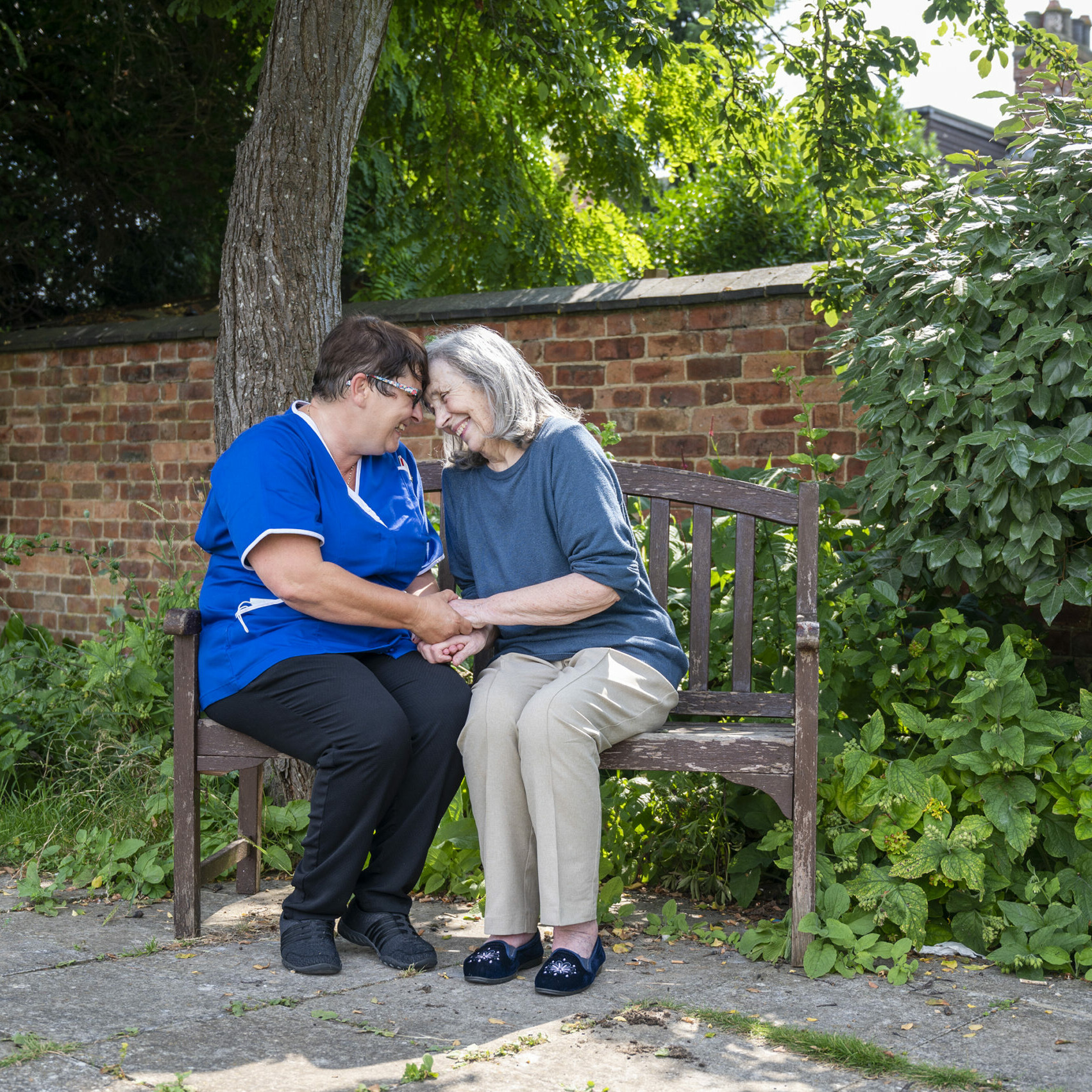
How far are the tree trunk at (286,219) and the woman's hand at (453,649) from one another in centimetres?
106

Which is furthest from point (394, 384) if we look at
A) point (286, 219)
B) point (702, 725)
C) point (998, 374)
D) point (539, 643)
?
point (998, 374)

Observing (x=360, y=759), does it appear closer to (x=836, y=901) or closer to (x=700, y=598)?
(x=700, y=598)

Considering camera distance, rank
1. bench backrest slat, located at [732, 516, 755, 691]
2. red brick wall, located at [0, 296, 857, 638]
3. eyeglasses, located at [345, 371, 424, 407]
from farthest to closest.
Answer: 1. red brick wall, located at [0, 296, 857, 638]
2. bench backrest slat, located at [732, 516, 755, 691]
3. eyeglasses, located at [345, 371, 424, 407]

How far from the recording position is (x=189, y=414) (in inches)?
247

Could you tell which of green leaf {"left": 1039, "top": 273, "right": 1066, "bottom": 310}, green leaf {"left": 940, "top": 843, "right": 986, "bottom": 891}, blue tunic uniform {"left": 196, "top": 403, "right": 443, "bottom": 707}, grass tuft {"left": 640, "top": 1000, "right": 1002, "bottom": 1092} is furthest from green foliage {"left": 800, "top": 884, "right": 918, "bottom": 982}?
green leaf {"left": 1039, "top": 273, "right": 1066, "bottom": 310}

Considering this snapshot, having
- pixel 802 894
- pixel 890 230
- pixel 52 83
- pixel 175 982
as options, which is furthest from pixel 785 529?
pixel 52 83

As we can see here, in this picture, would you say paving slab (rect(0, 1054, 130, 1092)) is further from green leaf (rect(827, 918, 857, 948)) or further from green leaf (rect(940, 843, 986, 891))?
green leaf (rect(940, 843, 986, 891))

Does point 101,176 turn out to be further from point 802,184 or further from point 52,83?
point 802,184

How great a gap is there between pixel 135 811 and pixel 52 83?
6.17 metres

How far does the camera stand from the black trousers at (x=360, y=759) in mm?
Answer: 2699

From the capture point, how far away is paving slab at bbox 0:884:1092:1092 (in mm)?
2125

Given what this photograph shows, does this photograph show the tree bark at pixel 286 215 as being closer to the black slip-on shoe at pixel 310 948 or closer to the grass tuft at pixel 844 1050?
the black slip-on shoe at pixel 310 948

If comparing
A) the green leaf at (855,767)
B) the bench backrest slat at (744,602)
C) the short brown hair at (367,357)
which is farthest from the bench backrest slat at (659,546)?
the short brown hair at (367,357)

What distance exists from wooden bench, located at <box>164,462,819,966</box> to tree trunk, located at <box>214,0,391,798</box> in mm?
832
